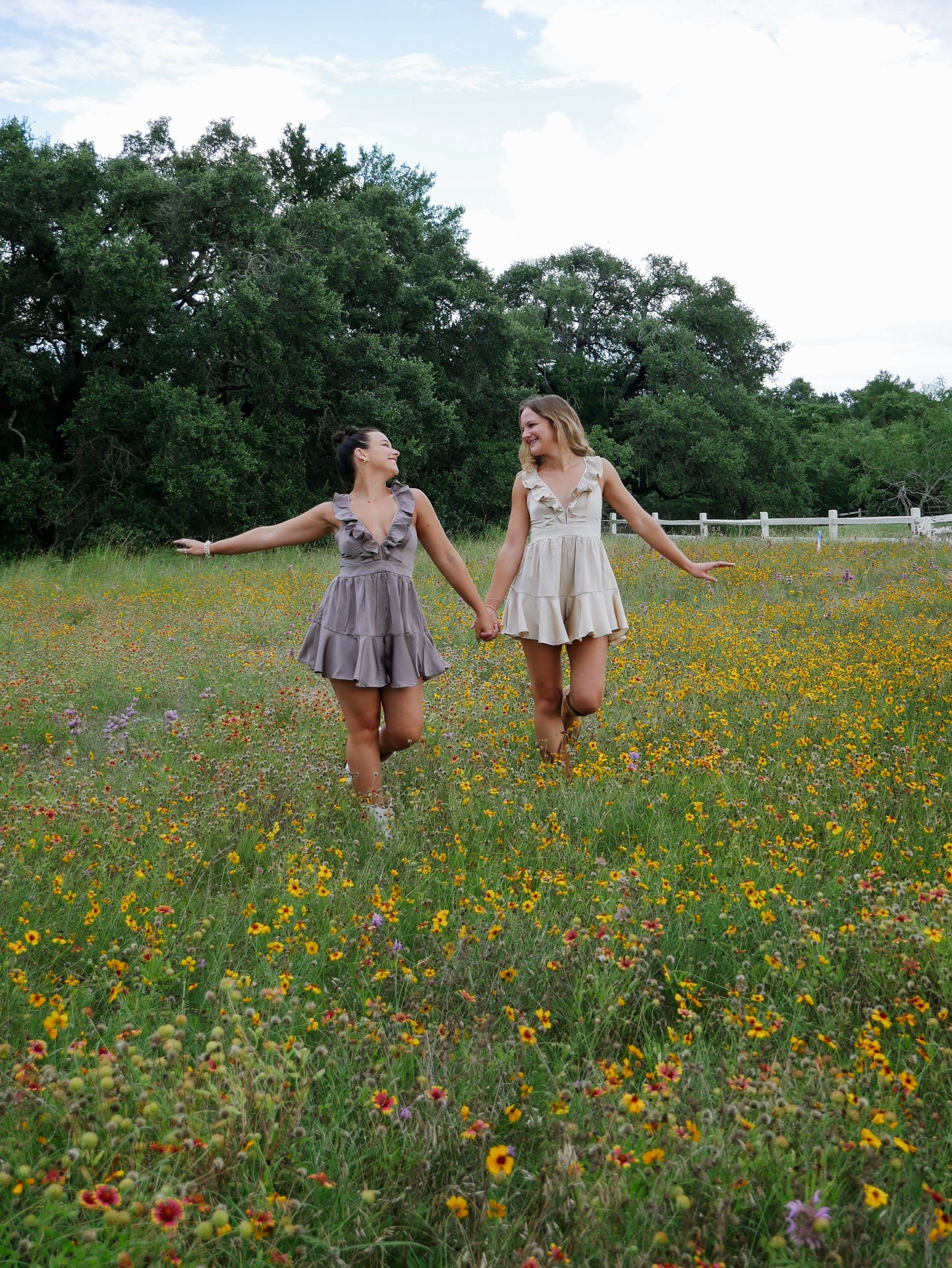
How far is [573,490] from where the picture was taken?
484 cm

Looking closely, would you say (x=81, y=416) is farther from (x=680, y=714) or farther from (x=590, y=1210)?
(x=590, y=1210)

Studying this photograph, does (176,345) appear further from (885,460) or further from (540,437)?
(885,460)

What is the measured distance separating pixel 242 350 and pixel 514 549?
62.0 feet

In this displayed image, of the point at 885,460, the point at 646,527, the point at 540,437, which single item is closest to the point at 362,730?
the point at 540,437

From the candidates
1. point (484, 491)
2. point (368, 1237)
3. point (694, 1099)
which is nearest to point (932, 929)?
point (694, 1099)

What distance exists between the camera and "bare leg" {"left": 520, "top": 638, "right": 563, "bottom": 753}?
4.91 meters

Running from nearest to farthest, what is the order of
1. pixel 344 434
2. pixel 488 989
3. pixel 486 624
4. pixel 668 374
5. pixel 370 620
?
pixel 488 989, pixel 370 620, pixel 344 434, pixel 486 624, pixel 668 374

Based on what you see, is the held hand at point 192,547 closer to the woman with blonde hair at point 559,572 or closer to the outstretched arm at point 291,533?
the outstretched arm at point 291,533

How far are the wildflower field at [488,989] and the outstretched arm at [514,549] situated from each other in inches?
35.2

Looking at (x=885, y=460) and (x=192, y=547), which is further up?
(x=885, y=460)

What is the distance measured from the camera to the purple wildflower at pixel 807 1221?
5.02 feet

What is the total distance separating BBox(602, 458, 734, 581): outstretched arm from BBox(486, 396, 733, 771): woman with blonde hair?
0.02 m

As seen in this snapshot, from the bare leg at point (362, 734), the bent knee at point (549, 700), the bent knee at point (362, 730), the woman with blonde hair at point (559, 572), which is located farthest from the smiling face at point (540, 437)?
the bent knee at point (362, 730)

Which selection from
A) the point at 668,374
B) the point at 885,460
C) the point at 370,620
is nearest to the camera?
the point at 370,620
